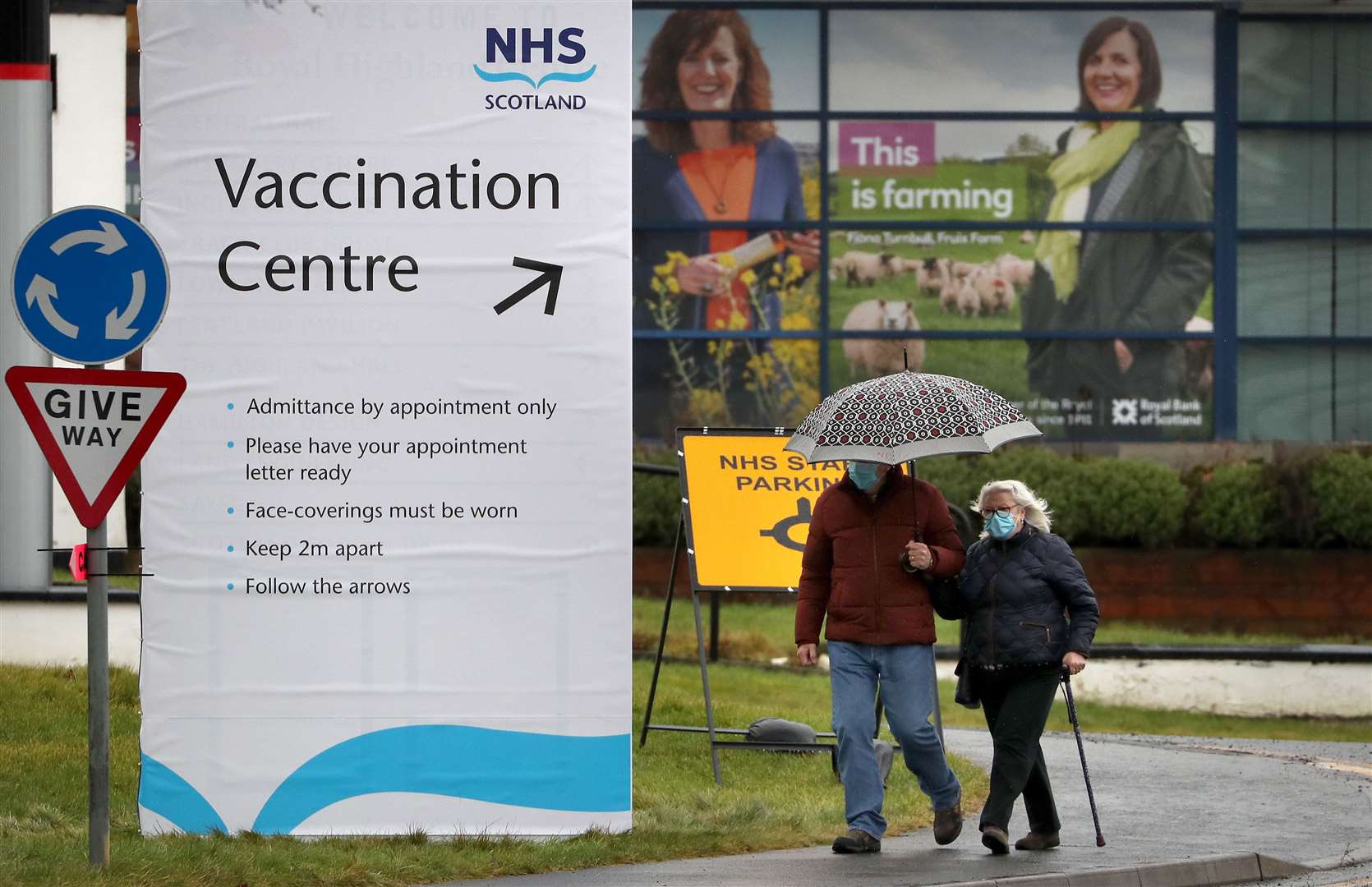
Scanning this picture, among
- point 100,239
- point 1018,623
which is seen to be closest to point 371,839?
point 100,239

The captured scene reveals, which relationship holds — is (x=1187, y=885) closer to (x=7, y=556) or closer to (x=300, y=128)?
(x=300, y=128)

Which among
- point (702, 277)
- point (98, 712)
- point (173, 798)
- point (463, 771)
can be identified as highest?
point (702, 277)

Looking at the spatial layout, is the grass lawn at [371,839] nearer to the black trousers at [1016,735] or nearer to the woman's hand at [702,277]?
the black trousers at [1016,735]

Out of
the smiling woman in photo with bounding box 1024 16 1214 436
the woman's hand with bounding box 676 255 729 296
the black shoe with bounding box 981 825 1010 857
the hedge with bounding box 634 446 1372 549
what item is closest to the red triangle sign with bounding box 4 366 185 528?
the black shoe with bounding box 981 825 1010 857

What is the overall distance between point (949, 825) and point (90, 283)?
4.49 m

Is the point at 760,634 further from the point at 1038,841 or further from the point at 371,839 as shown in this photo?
the point at 371,839

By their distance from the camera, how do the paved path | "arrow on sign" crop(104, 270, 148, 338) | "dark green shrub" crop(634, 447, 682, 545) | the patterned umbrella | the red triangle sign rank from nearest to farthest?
the red triangle sign
"arrow on sign" crop(104, 270, 148, 338)
the paved path
the patterned umbrella
"dark green shrub" crop(634, 447, 682, 545)

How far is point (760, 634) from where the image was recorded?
19016 millimetres

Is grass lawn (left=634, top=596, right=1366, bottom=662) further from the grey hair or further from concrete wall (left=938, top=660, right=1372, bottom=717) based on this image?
the grey hair

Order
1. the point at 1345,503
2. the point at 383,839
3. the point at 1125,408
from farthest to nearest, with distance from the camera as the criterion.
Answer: the point at 1125,408 → the point at 1345,503 → the point at 383,839

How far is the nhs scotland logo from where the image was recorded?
890cm

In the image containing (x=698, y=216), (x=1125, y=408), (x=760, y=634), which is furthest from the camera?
(x=1125, y=408)

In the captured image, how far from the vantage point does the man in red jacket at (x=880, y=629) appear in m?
8.86

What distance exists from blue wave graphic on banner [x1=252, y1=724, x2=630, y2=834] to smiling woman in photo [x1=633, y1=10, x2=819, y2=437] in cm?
1606
